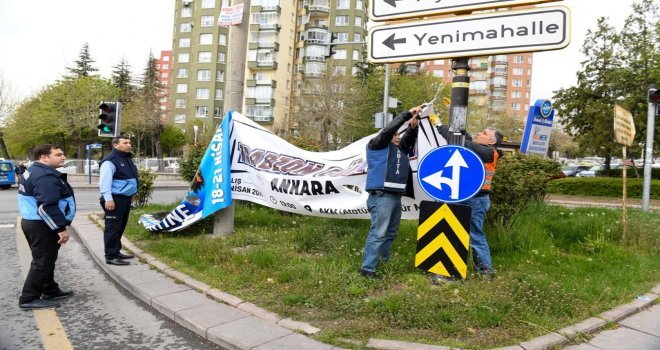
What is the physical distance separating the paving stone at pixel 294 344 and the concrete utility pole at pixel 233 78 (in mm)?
3961

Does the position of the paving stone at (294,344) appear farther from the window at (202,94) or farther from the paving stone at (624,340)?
the window at (202,94)

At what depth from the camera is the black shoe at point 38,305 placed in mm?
4453

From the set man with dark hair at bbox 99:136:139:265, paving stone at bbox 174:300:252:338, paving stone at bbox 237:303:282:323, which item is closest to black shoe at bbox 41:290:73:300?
man with dark hair at bbox 99:136:139:265

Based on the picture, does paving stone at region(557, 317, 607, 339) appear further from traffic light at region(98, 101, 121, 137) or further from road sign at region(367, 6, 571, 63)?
traffic light at region(98, 101, 121, 137)

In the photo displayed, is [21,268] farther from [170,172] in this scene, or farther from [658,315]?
[170,172]

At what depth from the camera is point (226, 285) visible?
4.87m

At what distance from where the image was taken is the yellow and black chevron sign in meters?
4.48

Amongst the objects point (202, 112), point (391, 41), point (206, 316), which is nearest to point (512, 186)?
point (391, 41)

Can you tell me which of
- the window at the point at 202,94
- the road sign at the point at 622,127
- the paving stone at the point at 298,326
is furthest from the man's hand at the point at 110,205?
the window at the point at 202,94

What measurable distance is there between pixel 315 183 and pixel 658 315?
436cm

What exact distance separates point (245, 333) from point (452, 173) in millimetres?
2392

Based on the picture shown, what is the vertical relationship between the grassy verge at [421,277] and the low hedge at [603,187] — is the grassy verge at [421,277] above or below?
below

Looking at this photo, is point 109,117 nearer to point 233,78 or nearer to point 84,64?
point 233,78

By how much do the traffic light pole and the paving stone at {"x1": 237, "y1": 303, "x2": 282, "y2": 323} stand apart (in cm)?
242
